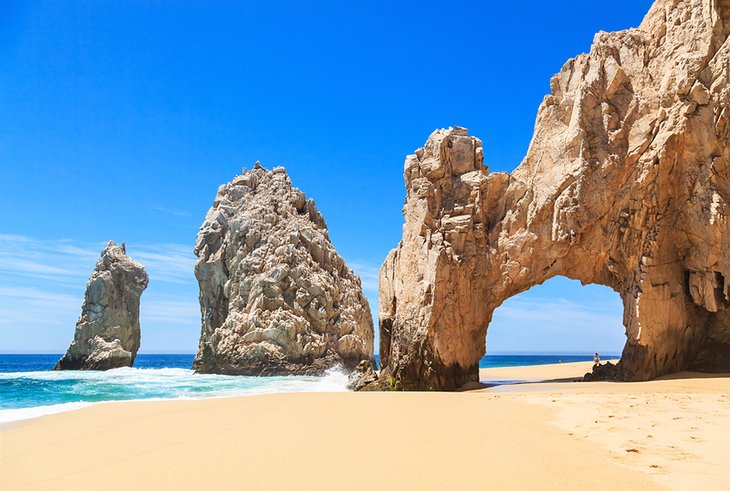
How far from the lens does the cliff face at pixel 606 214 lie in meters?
13.1

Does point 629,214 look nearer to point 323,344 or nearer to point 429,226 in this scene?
point 429,226

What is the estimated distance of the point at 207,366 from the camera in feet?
119

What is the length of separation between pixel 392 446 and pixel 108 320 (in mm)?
46560

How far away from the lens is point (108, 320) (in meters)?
45.6

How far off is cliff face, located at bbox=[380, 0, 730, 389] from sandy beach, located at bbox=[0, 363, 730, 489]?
4951 millimetres

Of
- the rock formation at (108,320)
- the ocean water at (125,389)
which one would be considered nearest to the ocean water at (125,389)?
the ocean water at (125,389)

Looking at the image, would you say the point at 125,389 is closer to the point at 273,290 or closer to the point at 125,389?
the point at 125,389

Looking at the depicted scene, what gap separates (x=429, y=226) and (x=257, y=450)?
10410 millimetres

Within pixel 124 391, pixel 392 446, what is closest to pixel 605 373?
pixel 392 446

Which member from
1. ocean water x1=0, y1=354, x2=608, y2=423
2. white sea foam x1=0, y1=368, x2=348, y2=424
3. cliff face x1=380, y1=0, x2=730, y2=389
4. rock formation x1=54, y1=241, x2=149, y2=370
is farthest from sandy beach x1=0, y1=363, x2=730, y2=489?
rock formation x1=54, y1=241, x2=149, y2=370

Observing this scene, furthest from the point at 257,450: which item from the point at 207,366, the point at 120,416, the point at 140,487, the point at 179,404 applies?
the point at 207,366

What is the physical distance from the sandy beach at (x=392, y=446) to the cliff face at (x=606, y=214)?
4.95 metres

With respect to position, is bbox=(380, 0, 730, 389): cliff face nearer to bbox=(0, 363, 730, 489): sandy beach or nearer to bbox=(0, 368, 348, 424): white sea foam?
bbox=(0, 368, 348, 424): white sea foam

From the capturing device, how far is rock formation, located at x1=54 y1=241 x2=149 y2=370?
4444cm
